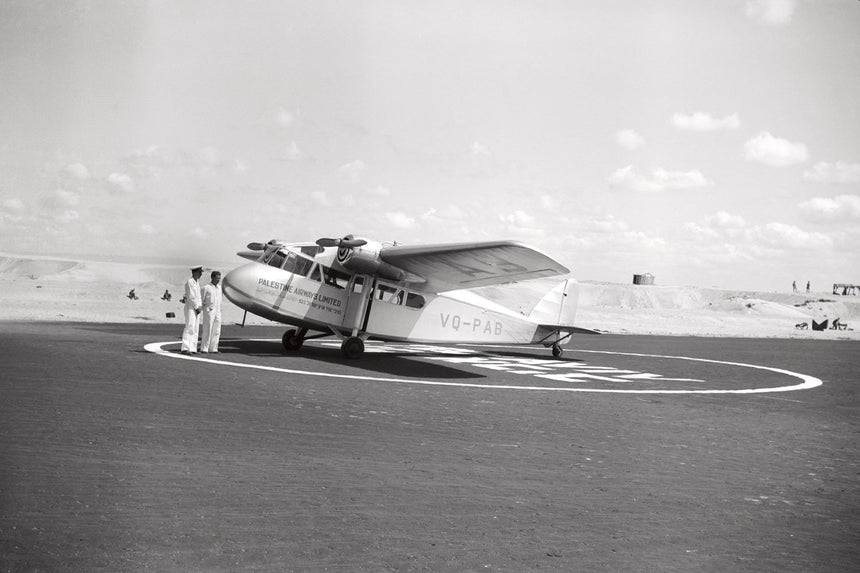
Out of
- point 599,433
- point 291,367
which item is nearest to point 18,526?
point 599,433

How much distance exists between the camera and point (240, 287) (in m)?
22.1

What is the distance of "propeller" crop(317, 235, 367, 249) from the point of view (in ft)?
72.9

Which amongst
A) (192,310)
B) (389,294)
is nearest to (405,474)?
(192,310)

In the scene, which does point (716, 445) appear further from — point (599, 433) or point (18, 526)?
point (18, 526)

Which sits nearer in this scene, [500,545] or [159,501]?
[500,545]

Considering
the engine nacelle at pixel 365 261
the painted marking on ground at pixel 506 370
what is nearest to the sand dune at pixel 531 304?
the painted marking on ground at pixel 506 370

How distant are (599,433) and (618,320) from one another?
55.0m

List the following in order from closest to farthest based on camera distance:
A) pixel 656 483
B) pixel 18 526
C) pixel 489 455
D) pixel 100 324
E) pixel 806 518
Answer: pixel 18 526 < pixel 806 518 < pixel 656 483 < pixel 489 455 < pixel 100 324

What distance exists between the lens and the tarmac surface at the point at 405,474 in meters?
6.02

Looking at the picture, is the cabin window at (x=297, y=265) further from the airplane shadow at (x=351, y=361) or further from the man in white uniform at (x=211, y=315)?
the airplane shadow at (x=351, y=361)

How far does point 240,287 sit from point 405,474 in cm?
1442

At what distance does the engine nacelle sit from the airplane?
3 cm

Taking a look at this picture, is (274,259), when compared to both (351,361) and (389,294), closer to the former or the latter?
(389,294)

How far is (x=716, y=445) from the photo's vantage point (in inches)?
446
